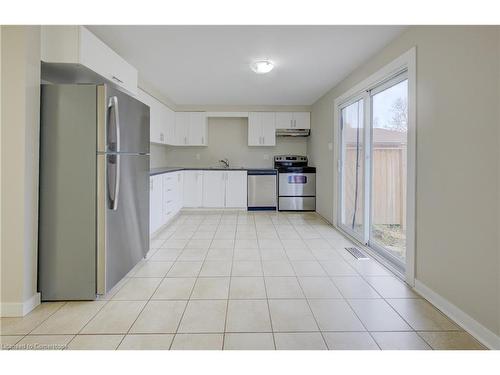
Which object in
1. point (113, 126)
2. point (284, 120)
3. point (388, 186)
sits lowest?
point (388, 186)

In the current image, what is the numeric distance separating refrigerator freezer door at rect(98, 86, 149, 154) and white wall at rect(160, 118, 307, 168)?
152 inches

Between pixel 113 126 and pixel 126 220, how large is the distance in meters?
0.82

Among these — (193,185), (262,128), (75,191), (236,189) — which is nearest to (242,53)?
(75,191)

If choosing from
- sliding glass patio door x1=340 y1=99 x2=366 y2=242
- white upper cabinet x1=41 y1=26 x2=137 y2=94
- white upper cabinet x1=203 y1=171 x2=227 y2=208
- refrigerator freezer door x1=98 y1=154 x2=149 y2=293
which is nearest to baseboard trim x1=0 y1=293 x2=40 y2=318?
refrigerator freezer door x1=98 y1=154 x2=149 y2=293

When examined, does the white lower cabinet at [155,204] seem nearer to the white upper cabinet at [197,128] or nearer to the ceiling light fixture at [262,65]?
the ceiling light fixture at [262,65]

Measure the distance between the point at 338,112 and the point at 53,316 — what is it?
443cm

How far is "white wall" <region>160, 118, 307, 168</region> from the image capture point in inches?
281

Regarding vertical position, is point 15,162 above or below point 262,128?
below

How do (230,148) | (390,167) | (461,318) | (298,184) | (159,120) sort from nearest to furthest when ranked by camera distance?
(461,318) < (390,167) < (159,120) < (298,184) < (230,148)

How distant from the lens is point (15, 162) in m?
2.08

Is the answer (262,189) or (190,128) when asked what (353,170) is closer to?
(262,189)

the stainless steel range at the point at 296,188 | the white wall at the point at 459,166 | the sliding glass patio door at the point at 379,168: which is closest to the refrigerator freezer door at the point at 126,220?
the white wall at the point at 459,166

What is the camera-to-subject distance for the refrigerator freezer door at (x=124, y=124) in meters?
2.36

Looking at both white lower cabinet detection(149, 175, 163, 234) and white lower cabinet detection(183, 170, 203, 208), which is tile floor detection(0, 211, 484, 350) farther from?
white lower cabinet detection(183, 170, 203, 208)
